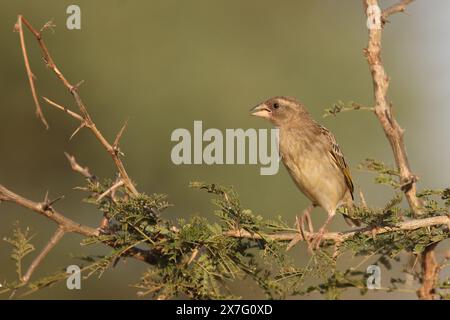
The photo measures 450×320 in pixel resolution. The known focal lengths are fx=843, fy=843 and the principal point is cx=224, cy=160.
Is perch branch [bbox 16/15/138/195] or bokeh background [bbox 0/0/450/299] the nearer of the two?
perch branch [bbox 16/15/138/195]

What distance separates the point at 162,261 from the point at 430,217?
1.01m

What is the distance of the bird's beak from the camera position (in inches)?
211

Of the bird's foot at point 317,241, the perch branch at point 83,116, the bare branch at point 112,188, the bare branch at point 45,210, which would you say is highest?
the perch branch at point 83,116

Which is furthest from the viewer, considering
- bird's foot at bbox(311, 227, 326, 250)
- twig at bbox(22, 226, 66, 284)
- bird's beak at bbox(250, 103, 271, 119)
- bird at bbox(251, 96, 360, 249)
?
bird's beak at bbox(250, 103, 271, 119)

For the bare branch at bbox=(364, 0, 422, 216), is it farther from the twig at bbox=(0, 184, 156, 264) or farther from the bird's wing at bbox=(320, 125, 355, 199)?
the bird's wing at bbox=(320, 125, 355, 199)

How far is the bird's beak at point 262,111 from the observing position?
536 centimetres

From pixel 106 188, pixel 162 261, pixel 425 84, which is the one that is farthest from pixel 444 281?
pixel 425 84

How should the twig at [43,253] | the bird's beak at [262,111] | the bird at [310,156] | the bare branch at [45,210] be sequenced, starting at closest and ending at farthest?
the twig at [43,253]
the bare branch at [45,210]
the bird at [310,156]
the bird's beak at [262,111]

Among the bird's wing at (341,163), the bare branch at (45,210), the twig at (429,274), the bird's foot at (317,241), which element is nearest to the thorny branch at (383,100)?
the twig at (429,274)

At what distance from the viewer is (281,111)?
17.5ft

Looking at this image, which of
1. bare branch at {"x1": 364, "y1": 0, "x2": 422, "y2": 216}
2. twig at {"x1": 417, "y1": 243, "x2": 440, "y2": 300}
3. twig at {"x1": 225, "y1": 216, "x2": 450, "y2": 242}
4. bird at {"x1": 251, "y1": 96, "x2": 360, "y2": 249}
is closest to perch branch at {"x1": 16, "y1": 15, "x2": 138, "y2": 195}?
twig at {"x1": 225, "y1": 216, "x2": 450, "y2": 242}

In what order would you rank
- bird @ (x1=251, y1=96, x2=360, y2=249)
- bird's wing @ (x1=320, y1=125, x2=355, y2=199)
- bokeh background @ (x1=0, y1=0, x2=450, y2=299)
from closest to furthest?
bird @ (x1=251, y1=96, x2=360, y2=249) < bird's wing @ (x1=320, y1=125, x2=355, y2=199) < bokeh background @ (x1=0, y1=0, x2=450, y2=299)

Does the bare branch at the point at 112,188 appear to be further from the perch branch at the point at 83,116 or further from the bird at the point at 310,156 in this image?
the bird at the point at 310,156

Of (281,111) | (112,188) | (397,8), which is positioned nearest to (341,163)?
(281,111)
